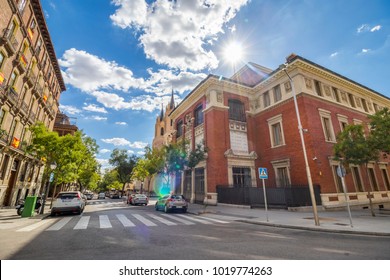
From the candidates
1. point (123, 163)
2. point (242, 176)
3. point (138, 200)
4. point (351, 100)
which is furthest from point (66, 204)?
point (123, 163)

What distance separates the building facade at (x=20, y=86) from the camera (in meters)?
16.1

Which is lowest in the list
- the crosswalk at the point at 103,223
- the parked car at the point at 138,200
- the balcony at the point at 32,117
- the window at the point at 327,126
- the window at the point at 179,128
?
the crosswalk at the point at 103,223

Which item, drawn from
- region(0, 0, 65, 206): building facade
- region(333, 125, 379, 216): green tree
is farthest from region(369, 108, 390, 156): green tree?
region(0, 0, 65, 206): building facade

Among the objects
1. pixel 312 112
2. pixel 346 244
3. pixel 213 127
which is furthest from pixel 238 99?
pixel 346 244

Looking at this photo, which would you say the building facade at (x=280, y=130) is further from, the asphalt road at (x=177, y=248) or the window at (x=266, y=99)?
the asphalt road at (x=177, y=248)

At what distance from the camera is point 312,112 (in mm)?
18562

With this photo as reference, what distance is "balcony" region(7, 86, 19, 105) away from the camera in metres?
16.9

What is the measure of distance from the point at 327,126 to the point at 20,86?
30789 mm

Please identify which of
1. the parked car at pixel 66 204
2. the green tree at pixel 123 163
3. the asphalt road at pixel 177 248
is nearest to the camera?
the asphalt road at pixel 177 248

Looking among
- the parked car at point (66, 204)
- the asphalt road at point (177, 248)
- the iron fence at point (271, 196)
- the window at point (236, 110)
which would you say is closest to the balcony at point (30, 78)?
the parked car at point (66, 204)

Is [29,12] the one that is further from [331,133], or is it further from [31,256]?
[331,133]

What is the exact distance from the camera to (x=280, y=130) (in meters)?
20.9

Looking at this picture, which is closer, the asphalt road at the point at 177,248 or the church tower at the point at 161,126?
the asphalt road at the point at 177,248

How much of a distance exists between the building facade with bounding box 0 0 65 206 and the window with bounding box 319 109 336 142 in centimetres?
2746
